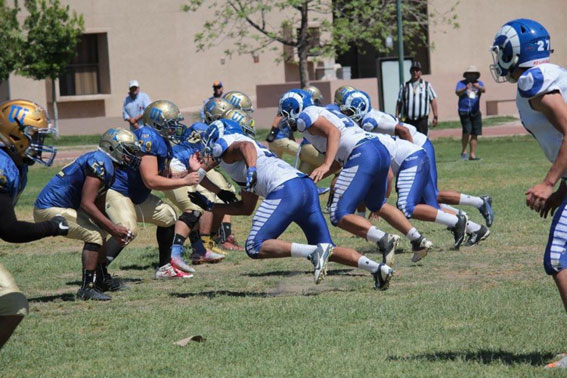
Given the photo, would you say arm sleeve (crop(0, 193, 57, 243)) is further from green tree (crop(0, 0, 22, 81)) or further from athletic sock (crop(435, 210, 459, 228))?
green tree (crop(0, 0, 22, 81))

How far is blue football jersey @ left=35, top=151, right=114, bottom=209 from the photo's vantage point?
8469 millimetres

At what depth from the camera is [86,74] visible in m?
36.1

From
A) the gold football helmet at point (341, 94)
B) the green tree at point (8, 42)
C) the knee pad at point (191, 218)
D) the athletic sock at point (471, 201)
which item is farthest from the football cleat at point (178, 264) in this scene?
the green tree at point (8, 42)

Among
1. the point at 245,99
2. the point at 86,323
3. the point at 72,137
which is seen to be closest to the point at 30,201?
the point at 245,99

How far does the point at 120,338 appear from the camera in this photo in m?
6.93

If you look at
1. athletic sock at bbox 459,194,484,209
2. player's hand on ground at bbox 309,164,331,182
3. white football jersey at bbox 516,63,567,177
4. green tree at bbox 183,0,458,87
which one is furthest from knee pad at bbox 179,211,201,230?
green tree at bbox 183,0,458,87

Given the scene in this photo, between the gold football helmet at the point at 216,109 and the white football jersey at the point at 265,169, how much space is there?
1881 millimetres

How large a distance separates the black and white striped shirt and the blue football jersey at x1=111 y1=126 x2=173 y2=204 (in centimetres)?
998

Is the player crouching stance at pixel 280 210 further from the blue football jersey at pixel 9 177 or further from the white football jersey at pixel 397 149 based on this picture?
the blue football jersey at pixel 9 177

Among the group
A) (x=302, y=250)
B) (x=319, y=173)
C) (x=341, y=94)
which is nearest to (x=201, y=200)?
(x=319, y=173)

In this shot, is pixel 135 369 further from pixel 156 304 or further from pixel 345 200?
pixel 345 200

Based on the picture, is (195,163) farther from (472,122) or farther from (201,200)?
(472,122)

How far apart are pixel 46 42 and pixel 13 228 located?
85.4ft

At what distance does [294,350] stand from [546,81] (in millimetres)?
2246
